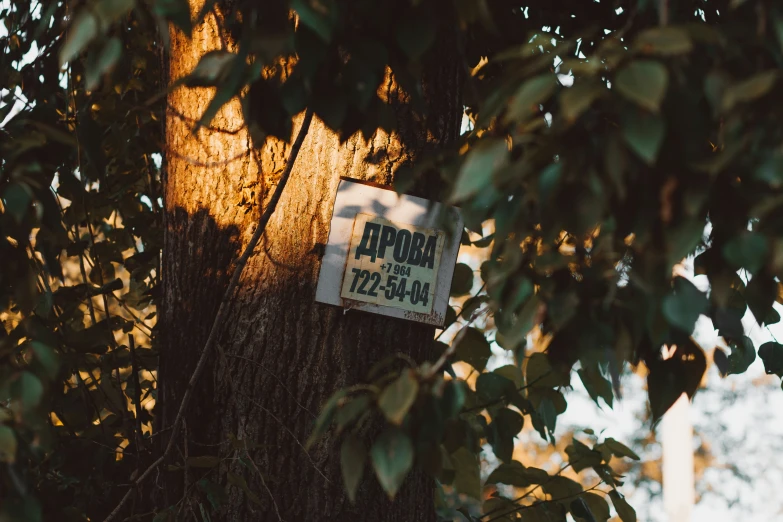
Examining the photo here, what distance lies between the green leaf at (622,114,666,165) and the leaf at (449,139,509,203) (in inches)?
4.9

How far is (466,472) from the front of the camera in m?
2.13

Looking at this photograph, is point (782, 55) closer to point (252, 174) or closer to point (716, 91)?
point (716, 91)

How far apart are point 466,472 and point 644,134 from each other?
58.3 inches

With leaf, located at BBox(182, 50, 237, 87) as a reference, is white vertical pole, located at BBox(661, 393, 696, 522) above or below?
below

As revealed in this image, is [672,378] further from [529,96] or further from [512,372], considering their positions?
[512,372]

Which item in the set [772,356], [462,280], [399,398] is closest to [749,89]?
[399,398]

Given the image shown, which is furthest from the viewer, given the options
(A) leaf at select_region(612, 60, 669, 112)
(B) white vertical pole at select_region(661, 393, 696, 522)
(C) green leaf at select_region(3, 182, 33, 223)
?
(B) white vertical pole at select_region(661, 393, 696, 522)

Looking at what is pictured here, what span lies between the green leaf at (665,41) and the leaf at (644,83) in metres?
0.02

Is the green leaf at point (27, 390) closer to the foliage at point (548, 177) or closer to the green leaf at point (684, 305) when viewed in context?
the foliage at point (548, 177)

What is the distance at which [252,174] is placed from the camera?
71.3 inches

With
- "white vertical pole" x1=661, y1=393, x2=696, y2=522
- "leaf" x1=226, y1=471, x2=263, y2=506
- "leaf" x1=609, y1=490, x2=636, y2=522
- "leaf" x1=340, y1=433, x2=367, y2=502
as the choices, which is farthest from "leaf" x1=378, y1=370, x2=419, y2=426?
"white vertical pole" x1=661, y1=393, x2=696, y2=522

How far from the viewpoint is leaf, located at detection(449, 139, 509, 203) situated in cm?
84

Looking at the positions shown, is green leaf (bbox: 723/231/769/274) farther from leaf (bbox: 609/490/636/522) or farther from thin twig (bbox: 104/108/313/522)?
leaf (bbox: 609/490/636/522)

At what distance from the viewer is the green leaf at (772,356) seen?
5.67ft
